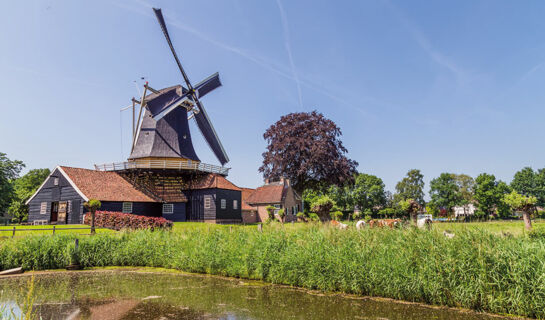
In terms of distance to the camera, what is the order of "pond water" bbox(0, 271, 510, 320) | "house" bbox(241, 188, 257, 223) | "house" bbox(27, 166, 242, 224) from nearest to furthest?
"pond water" bbox(0, 271, 510, 320) < "house" bbox(27, 166, 242, 224) < "house" bbox(241, 188, 257, 223)

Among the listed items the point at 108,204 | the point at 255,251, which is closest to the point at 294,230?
Answer: the point at 255,251

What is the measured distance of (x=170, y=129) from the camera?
33.4 m

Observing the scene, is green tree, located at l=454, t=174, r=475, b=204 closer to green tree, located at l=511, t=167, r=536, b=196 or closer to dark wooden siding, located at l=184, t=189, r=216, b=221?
green tree, located at l=511, t=167, r=536, b=196

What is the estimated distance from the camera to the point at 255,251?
10773 mm

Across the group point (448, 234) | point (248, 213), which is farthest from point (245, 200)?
point (448, 234)

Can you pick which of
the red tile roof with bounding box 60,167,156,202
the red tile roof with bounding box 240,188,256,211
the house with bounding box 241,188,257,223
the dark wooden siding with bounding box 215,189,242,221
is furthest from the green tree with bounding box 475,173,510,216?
the red tile roof with bounding box 60,167,156,202

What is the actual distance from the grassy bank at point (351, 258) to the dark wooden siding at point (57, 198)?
14137mm

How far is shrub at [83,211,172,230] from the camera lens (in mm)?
21220

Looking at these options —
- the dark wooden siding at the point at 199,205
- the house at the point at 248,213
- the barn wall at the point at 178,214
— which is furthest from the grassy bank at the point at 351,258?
the house at the point at 248,213

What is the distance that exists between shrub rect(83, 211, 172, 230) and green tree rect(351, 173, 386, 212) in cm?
4391

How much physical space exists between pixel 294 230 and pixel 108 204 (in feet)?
68.3

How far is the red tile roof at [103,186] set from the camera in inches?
1038

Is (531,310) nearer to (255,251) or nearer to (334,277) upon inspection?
(334,277)

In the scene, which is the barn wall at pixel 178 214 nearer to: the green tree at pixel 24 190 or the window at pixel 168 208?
the window at pixel 168 208
